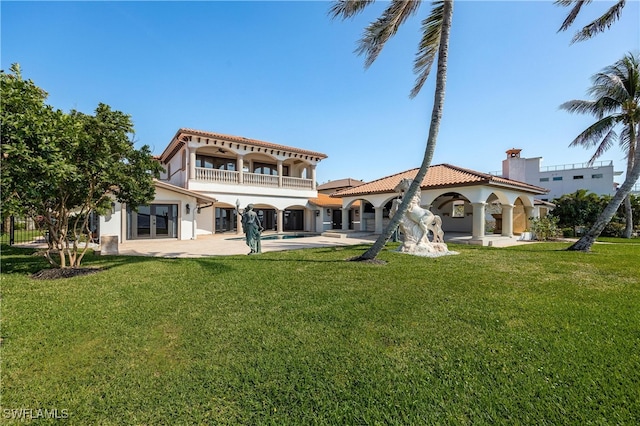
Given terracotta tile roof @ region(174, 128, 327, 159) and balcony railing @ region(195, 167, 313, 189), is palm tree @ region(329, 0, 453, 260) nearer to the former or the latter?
terracotta tile roof @ region(174, 128, 327, 159)

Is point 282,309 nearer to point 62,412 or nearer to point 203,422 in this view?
point 203,422

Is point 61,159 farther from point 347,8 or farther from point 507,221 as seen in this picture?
point 507,221

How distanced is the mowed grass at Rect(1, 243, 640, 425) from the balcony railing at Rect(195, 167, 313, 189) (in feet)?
51.5

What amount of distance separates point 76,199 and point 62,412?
8.00m

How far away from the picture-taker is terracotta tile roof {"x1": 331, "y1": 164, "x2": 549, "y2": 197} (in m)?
16.0

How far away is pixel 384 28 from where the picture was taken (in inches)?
391

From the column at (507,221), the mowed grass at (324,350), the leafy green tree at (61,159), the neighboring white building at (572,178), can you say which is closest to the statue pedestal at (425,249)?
the mowed grass at (324,350)

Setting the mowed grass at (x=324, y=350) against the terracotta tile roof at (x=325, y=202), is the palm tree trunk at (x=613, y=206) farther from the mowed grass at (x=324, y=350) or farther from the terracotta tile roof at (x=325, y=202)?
the terracotta tile roof at (x=325, y=202)

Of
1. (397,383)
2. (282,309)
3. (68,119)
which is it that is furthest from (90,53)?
(397,383)

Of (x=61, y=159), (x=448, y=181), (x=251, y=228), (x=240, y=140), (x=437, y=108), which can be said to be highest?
(x=240, y=140)

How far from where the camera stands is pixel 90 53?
10.6 m

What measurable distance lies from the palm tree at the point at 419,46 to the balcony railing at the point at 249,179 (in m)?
16.1

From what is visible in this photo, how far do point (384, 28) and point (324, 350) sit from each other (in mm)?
10248

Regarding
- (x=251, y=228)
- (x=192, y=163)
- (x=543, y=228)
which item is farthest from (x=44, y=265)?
(x=543, y=228)
